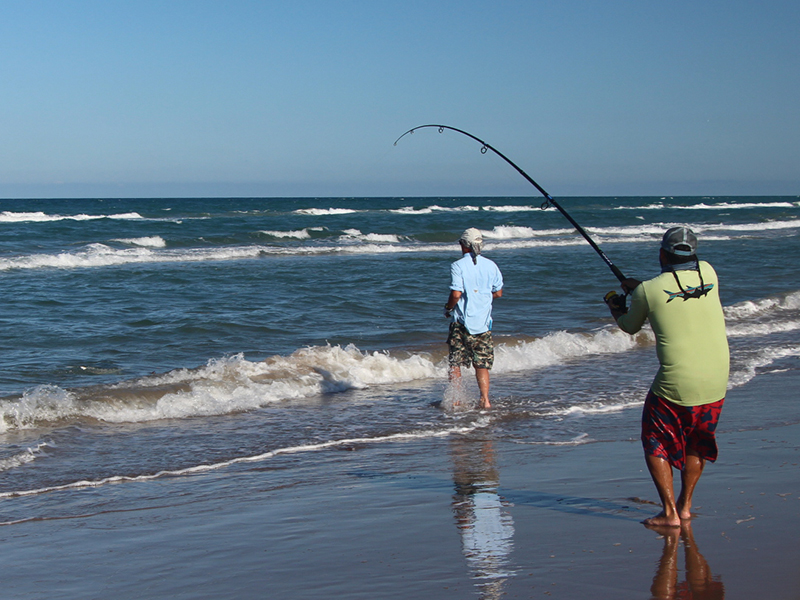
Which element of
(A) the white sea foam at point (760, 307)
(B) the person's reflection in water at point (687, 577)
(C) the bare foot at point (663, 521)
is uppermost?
(A) the white sea foam at point (760, 307)

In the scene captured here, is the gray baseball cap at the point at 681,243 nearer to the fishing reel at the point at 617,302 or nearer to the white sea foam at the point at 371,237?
the fishing reel at the point at 617,302

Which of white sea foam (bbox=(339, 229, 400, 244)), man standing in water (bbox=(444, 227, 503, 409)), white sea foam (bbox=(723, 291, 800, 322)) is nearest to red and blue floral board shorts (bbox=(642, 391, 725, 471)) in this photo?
man standing in water (bbox=(444, 227, 503, 409))

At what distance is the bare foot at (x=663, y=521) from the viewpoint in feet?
12.3

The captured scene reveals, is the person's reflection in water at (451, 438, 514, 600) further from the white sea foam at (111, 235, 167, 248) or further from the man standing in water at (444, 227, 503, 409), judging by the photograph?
the white sea foam at (111, 235, 167, 248)

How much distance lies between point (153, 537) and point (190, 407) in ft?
11.7

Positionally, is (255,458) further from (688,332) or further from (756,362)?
(756,362)

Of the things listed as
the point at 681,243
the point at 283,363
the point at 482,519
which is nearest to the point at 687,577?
the point at 482,519

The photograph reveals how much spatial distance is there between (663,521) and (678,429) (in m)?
0.48


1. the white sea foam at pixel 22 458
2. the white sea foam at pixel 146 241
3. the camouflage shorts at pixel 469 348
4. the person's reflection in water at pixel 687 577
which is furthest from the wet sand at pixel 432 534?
the white sea foam at pixel 146 241

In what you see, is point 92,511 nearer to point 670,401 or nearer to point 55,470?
point 55,470

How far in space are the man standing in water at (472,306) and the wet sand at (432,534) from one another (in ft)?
5.34

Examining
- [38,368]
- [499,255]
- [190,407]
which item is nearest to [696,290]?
[190,407]

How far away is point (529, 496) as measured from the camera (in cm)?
446

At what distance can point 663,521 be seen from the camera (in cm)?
376
